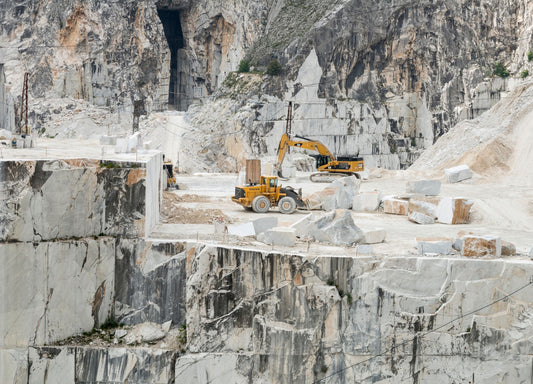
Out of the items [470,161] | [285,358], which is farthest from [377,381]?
[470,161]

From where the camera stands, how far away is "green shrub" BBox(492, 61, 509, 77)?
54878mm

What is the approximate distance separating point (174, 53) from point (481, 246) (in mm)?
52678

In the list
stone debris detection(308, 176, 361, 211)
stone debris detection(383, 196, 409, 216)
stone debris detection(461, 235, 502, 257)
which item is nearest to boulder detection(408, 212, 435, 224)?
stone debris detection(383, 196, 409, 216)

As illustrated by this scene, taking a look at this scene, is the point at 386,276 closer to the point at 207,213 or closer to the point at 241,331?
the point at 241,331

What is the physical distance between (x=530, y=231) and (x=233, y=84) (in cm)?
3347

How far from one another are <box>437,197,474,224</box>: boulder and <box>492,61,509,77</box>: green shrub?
1206 inches

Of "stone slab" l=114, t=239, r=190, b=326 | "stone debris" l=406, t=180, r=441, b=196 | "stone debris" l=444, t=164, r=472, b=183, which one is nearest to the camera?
"stone slab" l=114, t=239, r=190, b=326

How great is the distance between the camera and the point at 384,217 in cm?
2819

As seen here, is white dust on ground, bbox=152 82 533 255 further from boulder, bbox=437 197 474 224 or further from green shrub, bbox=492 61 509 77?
green shrub, bbox=492 61 509 77

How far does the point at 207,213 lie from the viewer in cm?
2686

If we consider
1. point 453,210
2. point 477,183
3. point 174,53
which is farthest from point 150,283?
point 174,53

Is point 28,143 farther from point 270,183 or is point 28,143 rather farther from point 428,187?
point 428,187

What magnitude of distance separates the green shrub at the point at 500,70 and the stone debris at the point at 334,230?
119ft

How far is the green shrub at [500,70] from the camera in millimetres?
54878
